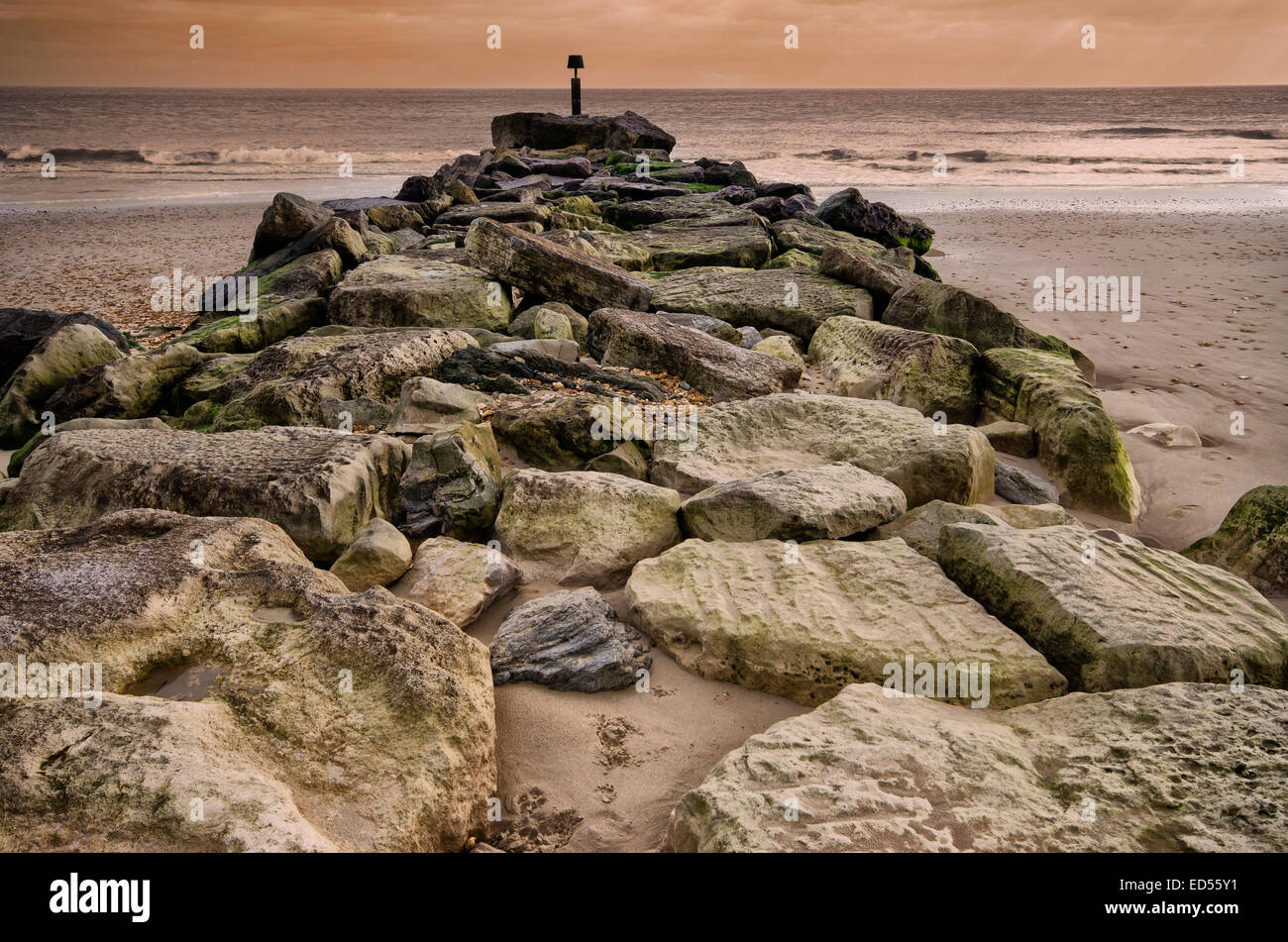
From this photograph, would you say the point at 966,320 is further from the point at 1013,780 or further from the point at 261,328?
the point at 261,328

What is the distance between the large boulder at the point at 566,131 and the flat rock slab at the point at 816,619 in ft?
74.5

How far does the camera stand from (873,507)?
4.10 meters

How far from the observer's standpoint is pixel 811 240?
1166 cm

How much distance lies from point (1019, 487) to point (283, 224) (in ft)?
30.8

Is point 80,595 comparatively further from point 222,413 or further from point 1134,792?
point 1134,792

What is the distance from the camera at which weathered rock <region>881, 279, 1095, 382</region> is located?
7.21 m

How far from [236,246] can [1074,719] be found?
59.1ft

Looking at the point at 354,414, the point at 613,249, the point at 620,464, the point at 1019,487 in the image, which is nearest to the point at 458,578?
the point at 620,464

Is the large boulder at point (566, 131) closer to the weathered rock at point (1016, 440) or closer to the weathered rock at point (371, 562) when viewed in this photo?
the weathered rock at point (1016, 440)

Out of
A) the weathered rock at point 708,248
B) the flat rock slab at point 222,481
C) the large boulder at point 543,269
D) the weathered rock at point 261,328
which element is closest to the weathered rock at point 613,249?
the weathered rock at point 708,248

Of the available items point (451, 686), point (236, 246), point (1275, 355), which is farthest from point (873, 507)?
point (236, 246)

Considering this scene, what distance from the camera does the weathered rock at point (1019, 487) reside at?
16.7ft

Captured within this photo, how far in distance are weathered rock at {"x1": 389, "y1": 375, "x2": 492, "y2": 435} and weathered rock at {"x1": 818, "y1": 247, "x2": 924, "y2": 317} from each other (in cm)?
511

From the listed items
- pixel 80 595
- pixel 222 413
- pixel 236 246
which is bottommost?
pixel 80 595
